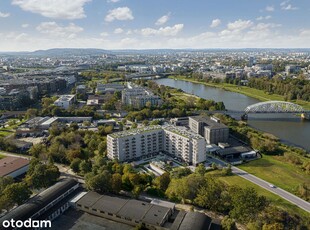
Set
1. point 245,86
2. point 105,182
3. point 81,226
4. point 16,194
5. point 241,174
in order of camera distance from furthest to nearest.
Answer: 1. point 245,86
2. point 241,174
3. point 105,182
4. point 16,194
5. point 81,226

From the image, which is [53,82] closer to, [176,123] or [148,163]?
[176,123]

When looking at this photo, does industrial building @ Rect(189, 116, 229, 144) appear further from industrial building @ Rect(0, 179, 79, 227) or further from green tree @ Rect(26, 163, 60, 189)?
green tree @ Rect(26, 163, 60, 189)

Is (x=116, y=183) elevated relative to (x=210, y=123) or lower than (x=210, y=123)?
lower

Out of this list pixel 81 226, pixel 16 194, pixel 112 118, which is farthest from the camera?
pixel 112 118

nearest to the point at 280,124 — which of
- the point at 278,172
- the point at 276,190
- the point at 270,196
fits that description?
the point at 278,172

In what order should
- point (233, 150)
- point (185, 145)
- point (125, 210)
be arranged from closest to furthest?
1. point (125, 210)
2. point (185, 145)
3. point (233, 150)

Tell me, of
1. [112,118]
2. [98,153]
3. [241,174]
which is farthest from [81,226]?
[112,118]

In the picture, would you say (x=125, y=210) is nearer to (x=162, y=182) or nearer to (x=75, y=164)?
(x=162, y=182)
